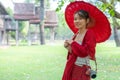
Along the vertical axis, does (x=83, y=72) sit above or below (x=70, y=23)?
below

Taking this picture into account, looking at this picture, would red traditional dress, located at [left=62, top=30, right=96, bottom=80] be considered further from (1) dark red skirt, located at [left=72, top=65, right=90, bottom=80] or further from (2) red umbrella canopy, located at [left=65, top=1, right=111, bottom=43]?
(2) red umbrella canopy, located at [left=65, top=1, right=111, bottom=43]

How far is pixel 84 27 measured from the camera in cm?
389

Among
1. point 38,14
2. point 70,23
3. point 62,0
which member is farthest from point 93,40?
point 38,14

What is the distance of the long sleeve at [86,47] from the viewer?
366 cm

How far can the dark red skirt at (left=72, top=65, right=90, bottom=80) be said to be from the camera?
3818 millimetres

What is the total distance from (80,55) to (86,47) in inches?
4.2

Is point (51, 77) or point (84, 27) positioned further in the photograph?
point (51, 77)

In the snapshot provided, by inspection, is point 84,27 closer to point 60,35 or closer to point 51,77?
point 51,77

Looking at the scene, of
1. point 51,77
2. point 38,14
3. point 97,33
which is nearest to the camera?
point 97,33

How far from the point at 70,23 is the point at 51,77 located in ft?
15.4

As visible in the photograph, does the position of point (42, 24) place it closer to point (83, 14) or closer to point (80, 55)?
point (83, 14)

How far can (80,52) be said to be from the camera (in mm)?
3666

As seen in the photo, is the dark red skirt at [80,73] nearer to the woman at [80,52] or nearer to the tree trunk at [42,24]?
the woman at [80,52]

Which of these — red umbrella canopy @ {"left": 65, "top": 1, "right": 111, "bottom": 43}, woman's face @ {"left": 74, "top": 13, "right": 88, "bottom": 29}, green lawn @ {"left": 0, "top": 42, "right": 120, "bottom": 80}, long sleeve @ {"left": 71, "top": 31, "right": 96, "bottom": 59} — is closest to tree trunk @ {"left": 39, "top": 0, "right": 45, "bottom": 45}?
green lawn @ {"left": 0, "top": 42, "right": 120, "bottom": 80}
